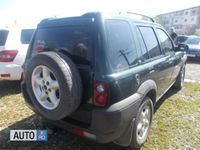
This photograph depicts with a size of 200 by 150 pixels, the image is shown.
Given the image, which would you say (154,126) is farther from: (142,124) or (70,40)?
(70,40)

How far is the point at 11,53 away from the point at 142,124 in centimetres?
381

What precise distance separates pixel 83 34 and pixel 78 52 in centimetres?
23

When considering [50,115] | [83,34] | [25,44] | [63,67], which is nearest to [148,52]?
[83,34]

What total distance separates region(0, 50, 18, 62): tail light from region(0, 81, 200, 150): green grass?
0.91m

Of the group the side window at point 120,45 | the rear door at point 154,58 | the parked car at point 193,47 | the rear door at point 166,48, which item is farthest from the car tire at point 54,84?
the parked car at point 193,47

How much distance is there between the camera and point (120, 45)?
249 centimetres

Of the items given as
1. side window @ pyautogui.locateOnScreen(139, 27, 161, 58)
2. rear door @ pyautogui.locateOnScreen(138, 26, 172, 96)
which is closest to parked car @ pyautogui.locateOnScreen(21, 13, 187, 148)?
rear door @ pyautogui.locateOnScreen(138, 26, 172, 96)

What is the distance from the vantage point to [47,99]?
253cm

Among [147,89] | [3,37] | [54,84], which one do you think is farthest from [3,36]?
[147,89]

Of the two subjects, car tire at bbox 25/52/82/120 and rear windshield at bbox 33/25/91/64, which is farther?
rear windshield at bbox 33/25/91/64

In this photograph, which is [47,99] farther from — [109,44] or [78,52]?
[109,44]

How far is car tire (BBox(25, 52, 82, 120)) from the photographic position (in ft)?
7.22

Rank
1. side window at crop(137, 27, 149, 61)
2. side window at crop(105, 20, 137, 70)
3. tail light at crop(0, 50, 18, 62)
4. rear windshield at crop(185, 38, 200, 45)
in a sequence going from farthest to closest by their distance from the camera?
rear windshield at crop(185, 38, 200, 45) < tail light at crop(0, 50, 18, 62) < side window at crop(137, 27, 149, 61) < side window at crop(105, 20, 137, 70)

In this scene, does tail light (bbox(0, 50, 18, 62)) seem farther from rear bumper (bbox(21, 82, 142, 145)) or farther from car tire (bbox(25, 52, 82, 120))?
rear bumper (bbox(21, 82, 142, 145))
